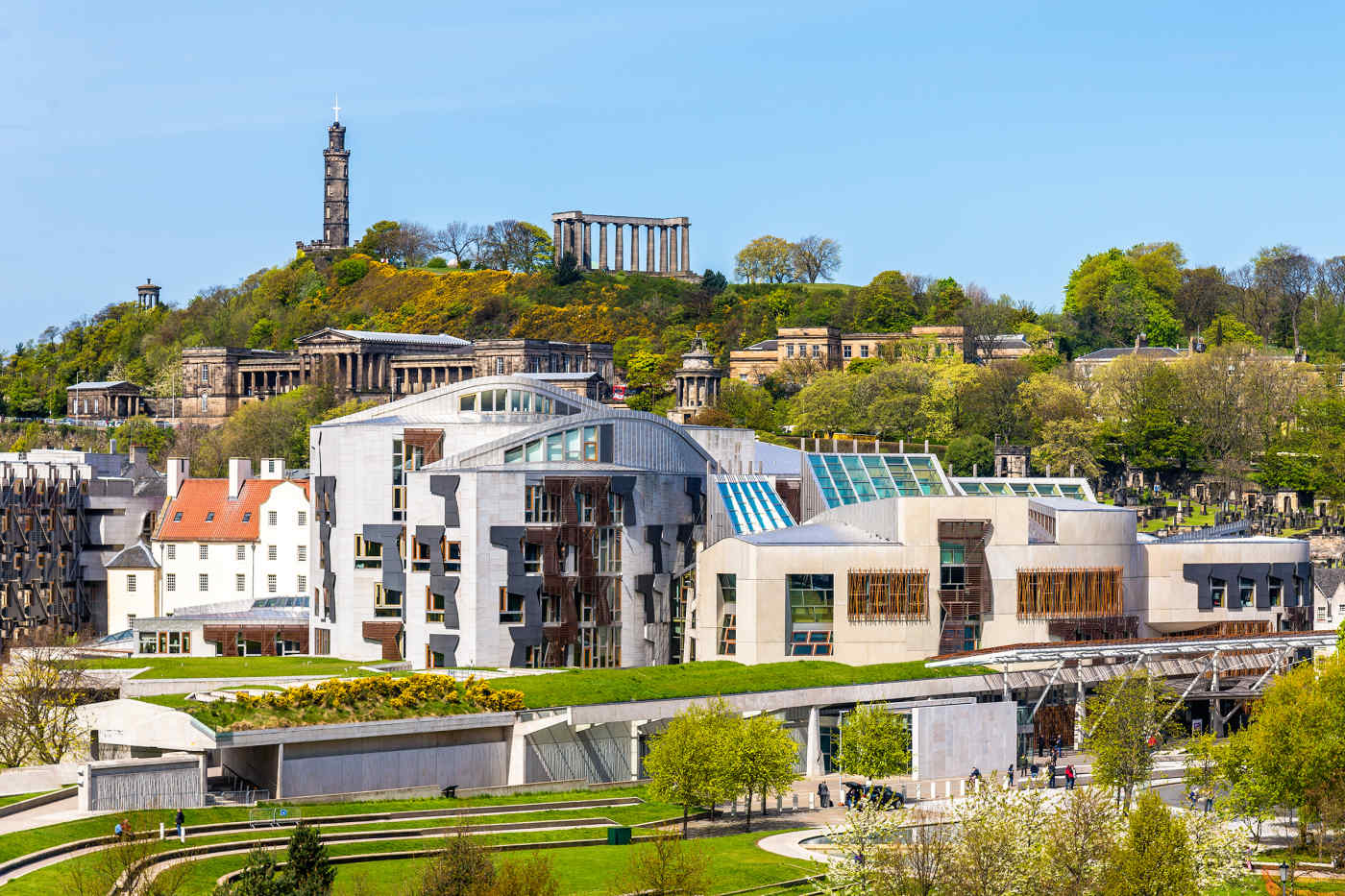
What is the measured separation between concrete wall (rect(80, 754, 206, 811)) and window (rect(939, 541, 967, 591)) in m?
39.6

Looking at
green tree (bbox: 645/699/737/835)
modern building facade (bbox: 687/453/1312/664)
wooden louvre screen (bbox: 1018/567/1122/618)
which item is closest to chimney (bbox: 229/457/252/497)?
modern building facade (bbox: 687/453/1312/664)

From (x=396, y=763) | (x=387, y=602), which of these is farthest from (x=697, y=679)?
(x=387, y=602)

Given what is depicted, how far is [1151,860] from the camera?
5181 centimetres

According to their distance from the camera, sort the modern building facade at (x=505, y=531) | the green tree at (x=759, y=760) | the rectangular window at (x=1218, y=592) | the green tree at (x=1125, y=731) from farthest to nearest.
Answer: the rectangular window at (x=1218, y=592) → the modern building facade at (x=505, y=531) → the green tree at (x=1125, y=731) → the green tree at (x=759, y=760)

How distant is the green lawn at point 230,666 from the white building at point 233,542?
2744cm

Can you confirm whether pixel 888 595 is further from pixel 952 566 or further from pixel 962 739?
pixel 962 739

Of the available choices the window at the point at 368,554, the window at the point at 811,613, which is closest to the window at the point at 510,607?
the window at the point at 368,554

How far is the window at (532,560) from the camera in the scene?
9544 centimetres

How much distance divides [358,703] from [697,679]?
15.3 meters

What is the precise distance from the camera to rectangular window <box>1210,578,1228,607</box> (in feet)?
338

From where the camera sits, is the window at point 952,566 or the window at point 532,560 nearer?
the window at point 952,566

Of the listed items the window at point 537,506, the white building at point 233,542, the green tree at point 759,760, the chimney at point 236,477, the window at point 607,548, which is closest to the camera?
the green tree at point 759,760

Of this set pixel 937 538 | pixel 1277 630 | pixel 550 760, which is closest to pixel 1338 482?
pixel 1277 630

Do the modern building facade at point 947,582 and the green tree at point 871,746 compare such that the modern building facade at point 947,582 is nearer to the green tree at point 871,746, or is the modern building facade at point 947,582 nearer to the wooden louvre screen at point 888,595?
the wooden louvre screen at point 888,595
